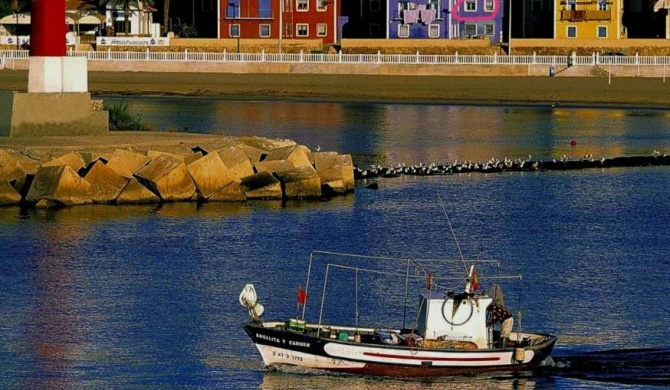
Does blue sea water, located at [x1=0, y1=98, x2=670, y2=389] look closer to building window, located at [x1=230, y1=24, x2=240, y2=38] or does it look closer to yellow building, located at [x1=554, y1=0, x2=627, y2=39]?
yellow building, located at [x1=554, y1=0, x2=627, y2=39]

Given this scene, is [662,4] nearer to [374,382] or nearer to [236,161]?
[236,161]

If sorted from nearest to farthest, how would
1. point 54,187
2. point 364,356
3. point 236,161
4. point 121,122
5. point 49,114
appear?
point 364,356 → point 54,187 → point 236,161 → point 49,114 → point 121,122

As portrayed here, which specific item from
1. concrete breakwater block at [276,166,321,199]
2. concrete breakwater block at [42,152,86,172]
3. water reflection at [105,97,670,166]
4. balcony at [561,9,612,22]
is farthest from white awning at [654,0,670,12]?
concrete breakwater block at [42,152,86,172]

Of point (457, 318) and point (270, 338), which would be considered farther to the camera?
point (457, 318)

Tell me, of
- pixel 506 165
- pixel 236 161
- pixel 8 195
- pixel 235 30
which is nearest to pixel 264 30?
pixel 235 30

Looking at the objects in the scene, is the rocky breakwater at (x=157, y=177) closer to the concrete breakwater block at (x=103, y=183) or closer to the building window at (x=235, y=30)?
the concrete breakwater block at (x=103, y=183)

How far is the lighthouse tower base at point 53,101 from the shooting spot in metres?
39.3

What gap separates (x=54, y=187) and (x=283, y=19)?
6226cm

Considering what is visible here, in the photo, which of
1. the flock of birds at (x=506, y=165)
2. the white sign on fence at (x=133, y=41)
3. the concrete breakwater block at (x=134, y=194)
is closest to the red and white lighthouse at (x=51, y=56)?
the concrete breakwater block at (x=134, y=194)

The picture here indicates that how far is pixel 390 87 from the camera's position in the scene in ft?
260

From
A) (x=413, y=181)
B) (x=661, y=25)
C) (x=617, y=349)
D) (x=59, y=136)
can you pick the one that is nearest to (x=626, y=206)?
(x=413, y=181)

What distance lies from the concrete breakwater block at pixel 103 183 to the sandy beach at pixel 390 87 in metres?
39.3

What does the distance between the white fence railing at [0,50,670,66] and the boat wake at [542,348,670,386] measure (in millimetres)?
58893

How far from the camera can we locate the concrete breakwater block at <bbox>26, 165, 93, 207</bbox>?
36250 millimetres
